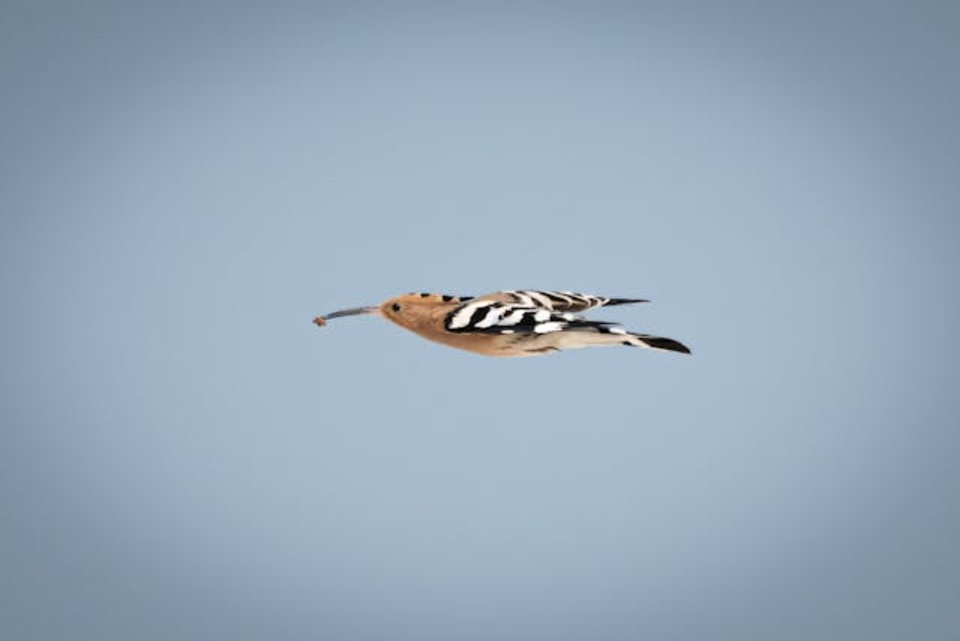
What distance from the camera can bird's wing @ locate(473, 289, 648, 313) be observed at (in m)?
3.47

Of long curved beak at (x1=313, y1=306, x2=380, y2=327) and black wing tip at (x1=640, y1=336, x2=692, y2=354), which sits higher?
long curved beak at (x1=313, y1=306, x2=380, y2=327)

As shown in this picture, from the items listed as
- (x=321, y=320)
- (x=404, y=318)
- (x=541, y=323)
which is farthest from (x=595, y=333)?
(x=321, y=320)

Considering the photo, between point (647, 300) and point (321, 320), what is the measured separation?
0.95 m

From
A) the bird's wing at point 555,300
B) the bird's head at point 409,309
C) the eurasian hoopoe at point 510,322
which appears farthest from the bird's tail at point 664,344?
the bird's head at point 409,309

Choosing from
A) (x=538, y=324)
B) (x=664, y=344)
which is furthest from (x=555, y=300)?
(x=664, y=344)

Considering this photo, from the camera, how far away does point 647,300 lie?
3486 millimetres

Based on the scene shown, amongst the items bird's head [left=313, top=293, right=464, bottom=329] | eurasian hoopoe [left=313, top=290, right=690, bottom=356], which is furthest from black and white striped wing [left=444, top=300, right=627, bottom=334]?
bird's head [left=313, top=293, right=464, bottom=329]

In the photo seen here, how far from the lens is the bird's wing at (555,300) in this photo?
3.47 meters

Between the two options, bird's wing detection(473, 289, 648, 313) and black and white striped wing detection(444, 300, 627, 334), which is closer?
black and white striped wing detection(444, 300, 627, 334)

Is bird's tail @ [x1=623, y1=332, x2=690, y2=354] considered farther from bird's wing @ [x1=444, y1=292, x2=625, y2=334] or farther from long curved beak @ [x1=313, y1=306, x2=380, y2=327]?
long curved beak @ [x1=313, y1=306, x2=380, y2=327]

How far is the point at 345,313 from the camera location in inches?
141

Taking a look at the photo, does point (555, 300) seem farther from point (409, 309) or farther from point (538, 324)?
point (409, 309)

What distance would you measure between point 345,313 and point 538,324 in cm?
62

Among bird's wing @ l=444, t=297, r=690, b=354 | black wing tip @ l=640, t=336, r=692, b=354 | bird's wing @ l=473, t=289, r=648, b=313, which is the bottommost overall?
black wing tip @ l=640, t=336, r=692, b=354
